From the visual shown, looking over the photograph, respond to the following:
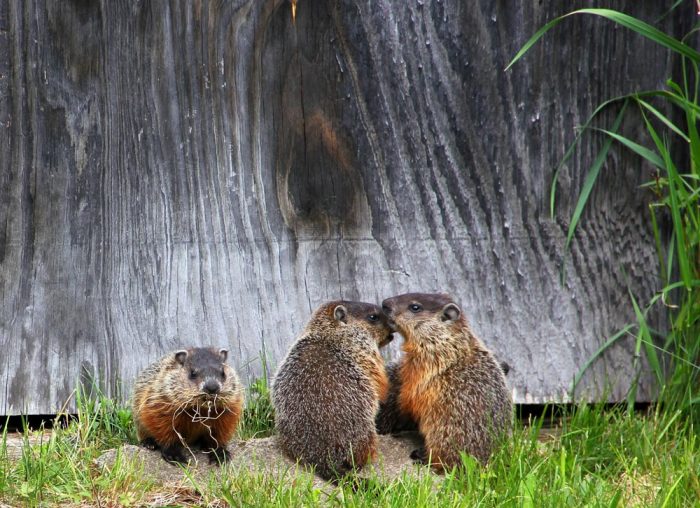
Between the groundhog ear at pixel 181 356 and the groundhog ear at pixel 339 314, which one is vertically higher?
the groundhog ear at pixel 339 314

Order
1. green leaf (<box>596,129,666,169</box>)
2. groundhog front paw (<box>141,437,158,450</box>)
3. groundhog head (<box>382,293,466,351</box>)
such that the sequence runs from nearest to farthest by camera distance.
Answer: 1. groundhog front paw (<box>141,437,158,450</box>)
2. groundhog head (<box>382,293,466,351</box>)
3. green leaf (<box>596,129,666,169</box>)

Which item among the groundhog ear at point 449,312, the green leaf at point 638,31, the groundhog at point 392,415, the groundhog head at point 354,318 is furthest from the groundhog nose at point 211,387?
the green leaf at point 638,31

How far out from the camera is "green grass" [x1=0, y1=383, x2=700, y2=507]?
447cm

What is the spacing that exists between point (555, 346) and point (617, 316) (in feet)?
1.41

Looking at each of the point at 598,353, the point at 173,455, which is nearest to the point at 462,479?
the point at 173,455

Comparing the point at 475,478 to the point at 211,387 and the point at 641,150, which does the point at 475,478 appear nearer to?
the point at 211,387

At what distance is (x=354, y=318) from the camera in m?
5.76

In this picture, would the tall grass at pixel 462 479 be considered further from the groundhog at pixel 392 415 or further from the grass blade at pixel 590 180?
the grass blade at pixel 590 180

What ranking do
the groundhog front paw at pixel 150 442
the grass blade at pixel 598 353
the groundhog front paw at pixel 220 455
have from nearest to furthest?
the groundhog front paw at pixel 220 455
the groundhog front paw at pixel 150 442
the grass blade at pixel 598 353

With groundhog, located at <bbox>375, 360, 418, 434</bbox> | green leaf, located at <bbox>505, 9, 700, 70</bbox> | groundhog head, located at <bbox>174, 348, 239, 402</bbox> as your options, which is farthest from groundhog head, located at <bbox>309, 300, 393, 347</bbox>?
green leaf, located at <bbox>505, 9, 700, 70</bbox>

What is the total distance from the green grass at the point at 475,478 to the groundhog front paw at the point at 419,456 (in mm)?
306

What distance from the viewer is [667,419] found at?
18.1ft

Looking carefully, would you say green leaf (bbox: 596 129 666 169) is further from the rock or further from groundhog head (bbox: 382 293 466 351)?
the rock

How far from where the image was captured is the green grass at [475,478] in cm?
447
